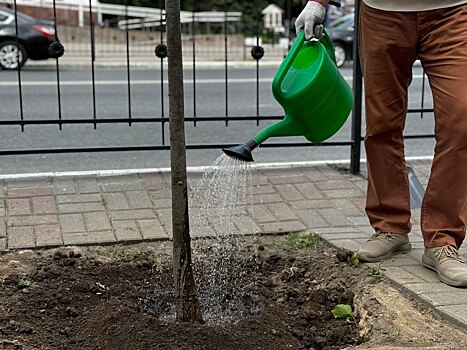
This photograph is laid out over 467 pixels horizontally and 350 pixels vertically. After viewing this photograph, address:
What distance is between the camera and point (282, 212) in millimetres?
4438

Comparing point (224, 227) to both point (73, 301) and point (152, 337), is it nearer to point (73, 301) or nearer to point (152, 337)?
point (73, 301)

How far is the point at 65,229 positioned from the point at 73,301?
3.03ft

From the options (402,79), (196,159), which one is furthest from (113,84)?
(402,79)

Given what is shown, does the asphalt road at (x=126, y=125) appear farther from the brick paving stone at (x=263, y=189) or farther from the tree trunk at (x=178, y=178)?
the tree trunk at (x=178, y=178)

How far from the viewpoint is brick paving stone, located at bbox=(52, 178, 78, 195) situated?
4.66 m

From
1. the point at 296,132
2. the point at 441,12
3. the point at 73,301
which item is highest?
the point at 441,12

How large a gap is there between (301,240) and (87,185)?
160cm

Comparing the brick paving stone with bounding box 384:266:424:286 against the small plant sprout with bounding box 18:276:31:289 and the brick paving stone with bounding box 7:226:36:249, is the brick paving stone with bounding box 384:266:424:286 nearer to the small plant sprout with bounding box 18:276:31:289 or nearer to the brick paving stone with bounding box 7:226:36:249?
the small plant sprout with bounding box 18:276:31:289

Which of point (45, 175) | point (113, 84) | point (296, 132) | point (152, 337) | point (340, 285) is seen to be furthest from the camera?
point (113, 84)

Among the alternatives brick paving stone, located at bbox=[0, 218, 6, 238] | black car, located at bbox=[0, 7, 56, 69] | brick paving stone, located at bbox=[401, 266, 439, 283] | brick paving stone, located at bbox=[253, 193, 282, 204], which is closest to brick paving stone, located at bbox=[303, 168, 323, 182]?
brick paving stone, located at bbox=[253, 193, 282, 204]

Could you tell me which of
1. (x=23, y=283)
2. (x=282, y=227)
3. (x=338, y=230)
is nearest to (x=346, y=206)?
(x=338, y=230)

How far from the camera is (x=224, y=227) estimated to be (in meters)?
4.13

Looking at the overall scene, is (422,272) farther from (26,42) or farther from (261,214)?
(26,42)

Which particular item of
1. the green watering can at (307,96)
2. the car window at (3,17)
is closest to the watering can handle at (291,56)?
the green watering can at (307,96)
